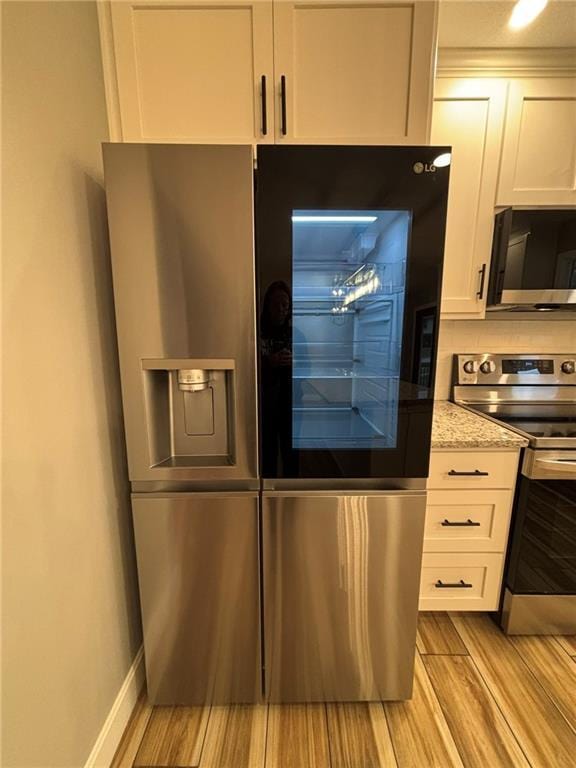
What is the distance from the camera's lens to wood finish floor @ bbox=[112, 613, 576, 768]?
3.60 ft

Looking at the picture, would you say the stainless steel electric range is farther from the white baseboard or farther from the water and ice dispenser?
the white baseboard

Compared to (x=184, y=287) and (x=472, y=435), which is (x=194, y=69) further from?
(x=472, y=435)

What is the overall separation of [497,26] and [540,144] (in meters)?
0.49

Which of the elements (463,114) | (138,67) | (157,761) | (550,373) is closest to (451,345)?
(550,373)

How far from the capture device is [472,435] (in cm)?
140

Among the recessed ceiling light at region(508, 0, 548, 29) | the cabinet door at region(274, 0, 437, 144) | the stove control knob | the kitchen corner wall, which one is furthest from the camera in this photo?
the stove control knob

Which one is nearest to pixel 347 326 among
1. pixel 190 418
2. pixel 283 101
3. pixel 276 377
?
pixel 276 377

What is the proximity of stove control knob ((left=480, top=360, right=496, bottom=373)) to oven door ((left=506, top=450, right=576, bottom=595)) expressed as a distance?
64 cm

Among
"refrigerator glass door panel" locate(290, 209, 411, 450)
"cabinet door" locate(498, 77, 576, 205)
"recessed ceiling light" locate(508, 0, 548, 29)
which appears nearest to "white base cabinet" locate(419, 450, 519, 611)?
"refrigerator glass door panel" locate(290, 209, 411, 450)

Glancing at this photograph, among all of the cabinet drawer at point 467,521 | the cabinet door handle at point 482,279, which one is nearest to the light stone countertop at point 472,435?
the cabinet drawer at point 467,521

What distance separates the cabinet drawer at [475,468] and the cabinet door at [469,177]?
0.72 meters

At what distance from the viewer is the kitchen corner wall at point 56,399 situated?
74 centimetres

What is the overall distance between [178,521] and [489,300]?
67.0 inches

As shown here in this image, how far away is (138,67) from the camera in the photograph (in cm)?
105
